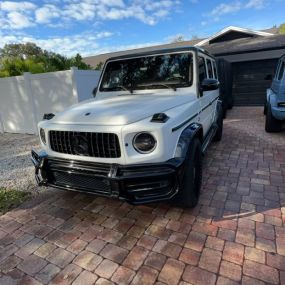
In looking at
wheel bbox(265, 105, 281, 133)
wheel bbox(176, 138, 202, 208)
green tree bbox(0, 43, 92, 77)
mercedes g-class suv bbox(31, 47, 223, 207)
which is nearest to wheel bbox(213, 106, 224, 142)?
wheel bbox(265, 105, 281, 133)

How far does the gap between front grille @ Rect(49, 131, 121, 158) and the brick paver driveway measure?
3.07 feet

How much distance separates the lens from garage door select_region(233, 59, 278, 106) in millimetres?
12039

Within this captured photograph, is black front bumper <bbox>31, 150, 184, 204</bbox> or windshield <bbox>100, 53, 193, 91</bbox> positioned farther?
windshield <bbox>100, 53, 193, 91</bbox>

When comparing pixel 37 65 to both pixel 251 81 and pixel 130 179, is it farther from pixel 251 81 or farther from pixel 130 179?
pixel 251 81

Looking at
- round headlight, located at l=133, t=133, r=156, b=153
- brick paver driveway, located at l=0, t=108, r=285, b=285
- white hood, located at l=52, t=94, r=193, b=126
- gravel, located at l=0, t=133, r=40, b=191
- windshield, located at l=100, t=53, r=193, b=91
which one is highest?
windshield, located at l=100, t=53, r=193, b=91

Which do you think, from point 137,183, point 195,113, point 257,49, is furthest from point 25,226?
point 257,49

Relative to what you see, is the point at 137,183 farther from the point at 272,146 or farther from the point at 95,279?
the point at 272,146

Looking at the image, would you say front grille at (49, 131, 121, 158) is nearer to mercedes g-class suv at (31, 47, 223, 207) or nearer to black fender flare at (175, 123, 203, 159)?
mercedes g-class suv at (31, 47, 223, 207)

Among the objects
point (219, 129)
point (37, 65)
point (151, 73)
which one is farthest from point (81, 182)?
point (37, 65)

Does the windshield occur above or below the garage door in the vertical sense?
above

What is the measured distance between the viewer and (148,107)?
9.54 feet

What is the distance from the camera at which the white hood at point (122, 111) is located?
8.59 feet

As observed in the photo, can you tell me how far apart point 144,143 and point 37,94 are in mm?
6375

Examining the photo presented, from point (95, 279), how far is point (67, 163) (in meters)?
1.21
